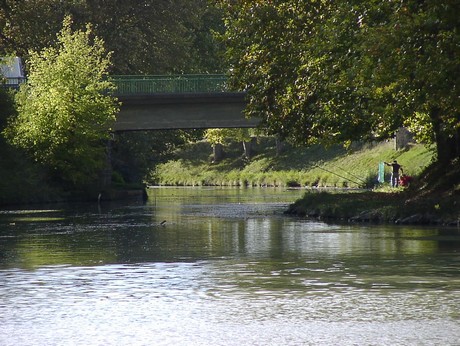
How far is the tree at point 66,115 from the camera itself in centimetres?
6391

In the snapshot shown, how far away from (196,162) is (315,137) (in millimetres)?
80812

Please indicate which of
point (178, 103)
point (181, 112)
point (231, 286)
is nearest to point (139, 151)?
point (181, 112)

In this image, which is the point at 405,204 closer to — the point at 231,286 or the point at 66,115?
the point at 231,286

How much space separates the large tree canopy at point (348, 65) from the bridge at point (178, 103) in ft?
58.8

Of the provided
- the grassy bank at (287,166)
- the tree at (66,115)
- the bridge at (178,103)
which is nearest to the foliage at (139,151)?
the grassy bank at (287,166)

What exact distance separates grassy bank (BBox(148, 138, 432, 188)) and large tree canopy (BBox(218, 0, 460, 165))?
109ft

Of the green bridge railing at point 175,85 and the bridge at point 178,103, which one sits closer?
the green bridge railing at point 175,85

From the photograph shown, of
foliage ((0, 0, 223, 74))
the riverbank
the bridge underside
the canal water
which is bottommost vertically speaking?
the canal water

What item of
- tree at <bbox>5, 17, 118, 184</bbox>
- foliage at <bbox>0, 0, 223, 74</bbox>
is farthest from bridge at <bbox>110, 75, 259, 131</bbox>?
foliage at <bbox>0, 0, 223, 74</bbox>

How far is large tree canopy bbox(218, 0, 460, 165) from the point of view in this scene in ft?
101

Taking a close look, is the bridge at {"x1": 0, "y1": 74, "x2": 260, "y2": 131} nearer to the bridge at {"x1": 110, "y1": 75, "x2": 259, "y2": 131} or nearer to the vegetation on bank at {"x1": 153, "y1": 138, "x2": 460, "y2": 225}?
the bridge at {"x1": 110, "y1": 75, "x2": 259, "y2": 131}

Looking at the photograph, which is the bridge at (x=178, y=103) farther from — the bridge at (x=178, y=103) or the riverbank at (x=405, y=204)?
the riverbank at (x=405, y=204)

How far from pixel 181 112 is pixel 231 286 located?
47344 mm

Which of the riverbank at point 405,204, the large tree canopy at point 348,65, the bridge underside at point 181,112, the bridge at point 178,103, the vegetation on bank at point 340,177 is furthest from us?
the bridge underside at point 181,112
